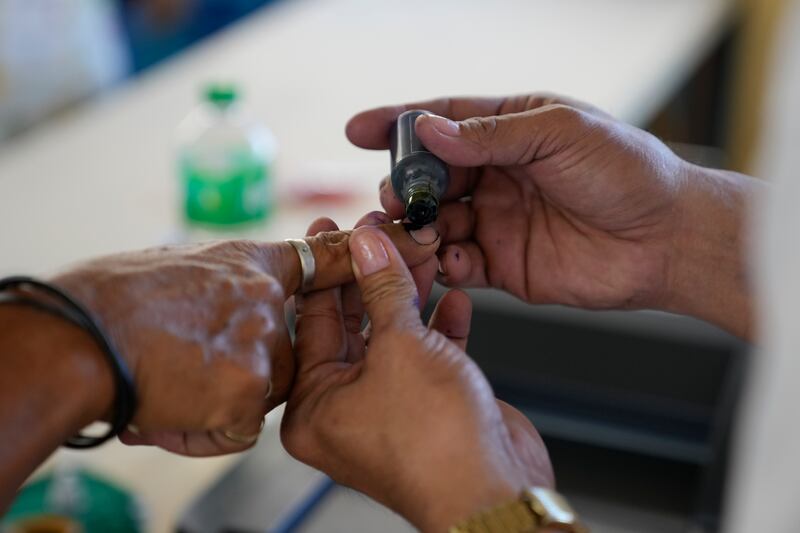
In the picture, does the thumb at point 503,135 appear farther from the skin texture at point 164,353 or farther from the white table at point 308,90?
the white table at point 308,90

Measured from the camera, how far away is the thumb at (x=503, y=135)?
3.18ft

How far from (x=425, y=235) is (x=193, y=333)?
0.30m

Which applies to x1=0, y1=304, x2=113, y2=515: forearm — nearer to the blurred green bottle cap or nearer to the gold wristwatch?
the gold wristwatch

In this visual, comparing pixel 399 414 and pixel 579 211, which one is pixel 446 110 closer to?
pixel 579 211

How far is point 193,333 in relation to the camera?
80 centimetres

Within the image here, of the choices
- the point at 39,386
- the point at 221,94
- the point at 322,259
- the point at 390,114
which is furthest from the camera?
the point at 221,94

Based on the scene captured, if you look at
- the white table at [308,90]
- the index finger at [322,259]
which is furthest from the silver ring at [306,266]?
the white table at [308,90]

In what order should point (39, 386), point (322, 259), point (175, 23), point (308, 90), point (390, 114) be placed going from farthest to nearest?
point (175, 23) < point (308, 90) < point (390, 114) < point (322, 259) < point (39, 386)

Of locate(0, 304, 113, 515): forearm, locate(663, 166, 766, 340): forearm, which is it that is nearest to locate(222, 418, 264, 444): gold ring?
locate(0, 304, 113, 515): forearm

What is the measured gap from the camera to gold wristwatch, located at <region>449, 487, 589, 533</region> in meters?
0.73

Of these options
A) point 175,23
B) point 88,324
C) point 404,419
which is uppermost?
point 88,324

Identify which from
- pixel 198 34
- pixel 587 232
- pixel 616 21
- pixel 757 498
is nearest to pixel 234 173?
pixel 587 232

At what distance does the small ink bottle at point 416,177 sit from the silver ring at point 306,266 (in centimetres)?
10

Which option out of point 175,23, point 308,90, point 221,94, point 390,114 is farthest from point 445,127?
point 175,23
